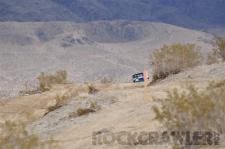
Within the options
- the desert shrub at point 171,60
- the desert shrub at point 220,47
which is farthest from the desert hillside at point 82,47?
the desert shrub at point 171,60

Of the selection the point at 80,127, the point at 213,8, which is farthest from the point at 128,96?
the point at 213,8

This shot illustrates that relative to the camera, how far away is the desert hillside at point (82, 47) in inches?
3921

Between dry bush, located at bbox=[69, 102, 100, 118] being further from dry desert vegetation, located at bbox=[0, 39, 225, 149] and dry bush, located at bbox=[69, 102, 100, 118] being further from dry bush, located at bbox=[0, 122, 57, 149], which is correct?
dry bush, located at bbox=[0, 122, 57, 149]

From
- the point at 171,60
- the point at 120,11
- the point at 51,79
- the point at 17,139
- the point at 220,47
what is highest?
the point at 120,11

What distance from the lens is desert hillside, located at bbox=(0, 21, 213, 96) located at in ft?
327

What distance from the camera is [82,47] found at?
4865 inches

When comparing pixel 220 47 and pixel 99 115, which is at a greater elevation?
pixel 220 47

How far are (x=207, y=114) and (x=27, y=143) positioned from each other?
309 centimetres

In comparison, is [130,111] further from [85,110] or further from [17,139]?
[17,139]

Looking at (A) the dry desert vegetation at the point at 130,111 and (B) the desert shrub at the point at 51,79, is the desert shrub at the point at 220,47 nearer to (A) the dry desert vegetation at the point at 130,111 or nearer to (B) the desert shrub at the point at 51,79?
(A) the dry desert vegetation at the point at 130,111

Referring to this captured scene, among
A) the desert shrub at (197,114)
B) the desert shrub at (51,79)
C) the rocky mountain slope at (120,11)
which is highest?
the rocky mountain slope at (120,11)

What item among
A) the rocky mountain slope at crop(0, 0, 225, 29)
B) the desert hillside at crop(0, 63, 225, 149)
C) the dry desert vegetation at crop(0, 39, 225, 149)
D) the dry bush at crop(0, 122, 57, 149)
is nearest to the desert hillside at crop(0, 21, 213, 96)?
the rocky mountain slope at crop(0, 0, 225, 29)

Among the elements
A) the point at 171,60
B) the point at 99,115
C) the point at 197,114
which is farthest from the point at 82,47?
the point at 197,114

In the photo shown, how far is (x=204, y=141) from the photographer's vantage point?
10.4 m
